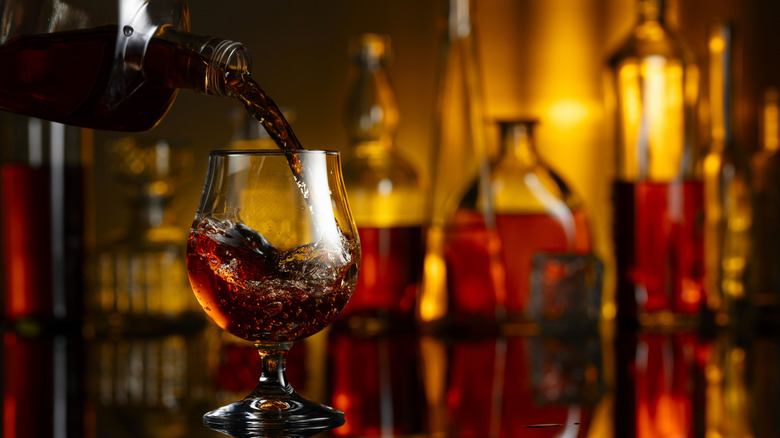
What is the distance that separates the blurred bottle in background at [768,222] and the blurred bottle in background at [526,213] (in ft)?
0.72

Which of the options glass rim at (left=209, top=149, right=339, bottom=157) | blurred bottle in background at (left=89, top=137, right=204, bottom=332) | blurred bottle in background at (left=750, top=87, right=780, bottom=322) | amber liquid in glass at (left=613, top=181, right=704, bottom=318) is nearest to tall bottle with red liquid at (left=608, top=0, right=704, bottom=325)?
amber liquid in glass at (left=613, top=181, right=704, bottom=318)

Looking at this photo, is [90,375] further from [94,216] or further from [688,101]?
[688,101]

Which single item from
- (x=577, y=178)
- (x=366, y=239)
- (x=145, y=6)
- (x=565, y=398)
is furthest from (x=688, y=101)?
(x=145, y=6)

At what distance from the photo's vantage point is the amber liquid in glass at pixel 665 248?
1.21 metres

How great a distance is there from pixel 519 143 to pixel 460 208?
5.2 inches

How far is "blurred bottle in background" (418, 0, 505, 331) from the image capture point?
3.83 feet

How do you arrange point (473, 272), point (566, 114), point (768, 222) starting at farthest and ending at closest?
point (566, 114), point (768, 222), point (473, 272)

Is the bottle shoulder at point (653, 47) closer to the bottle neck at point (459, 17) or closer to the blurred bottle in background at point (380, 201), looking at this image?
the bottle neck at point (459, 17)

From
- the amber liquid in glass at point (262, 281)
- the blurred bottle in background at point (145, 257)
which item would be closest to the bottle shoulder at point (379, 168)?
the blurred bottle in background at point (145, 257)

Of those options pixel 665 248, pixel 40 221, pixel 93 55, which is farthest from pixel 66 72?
pixel 665 248

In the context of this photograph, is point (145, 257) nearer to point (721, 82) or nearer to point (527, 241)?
point (527, 241)

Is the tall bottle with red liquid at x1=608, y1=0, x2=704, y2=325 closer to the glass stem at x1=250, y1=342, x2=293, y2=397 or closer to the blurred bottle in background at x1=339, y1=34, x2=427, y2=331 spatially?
the blurred bottle in background at x1=339, y1=34, x2=427, y2=331

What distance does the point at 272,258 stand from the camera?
670 mm

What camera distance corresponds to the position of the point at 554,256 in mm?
1166
